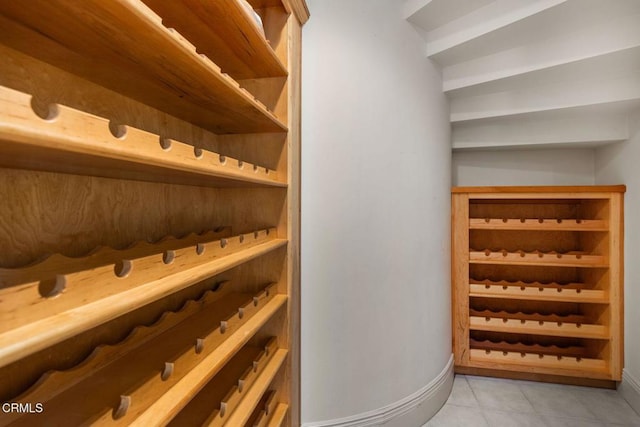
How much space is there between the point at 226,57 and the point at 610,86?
213 centimetres

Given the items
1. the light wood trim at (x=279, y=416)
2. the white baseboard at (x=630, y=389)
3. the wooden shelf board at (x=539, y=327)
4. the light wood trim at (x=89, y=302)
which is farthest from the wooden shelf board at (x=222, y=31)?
the white baseboard at (x=630, y=389)

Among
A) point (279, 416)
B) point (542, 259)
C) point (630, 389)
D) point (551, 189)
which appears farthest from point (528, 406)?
point (279, 416)

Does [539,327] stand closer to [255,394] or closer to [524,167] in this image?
[524,167]

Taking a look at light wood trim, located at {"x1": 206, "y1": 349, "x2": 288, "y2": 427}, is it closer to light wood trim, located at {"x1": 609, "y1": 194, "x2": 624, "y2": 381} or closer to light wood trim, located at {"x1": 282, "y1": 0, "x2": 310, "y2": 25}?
light wood trim, located at {"x1": 282, "y1": 0, "x2": 310, "y2": 25}

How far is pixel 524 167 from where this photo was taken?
2.33m

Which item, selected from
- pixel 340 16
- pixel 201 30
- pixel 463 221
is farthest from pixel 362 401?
pixel 340 16

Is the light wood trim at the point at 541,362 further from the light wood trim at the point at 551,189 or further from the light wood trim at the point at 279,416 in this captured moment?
the light wood trim at the point at 279,416

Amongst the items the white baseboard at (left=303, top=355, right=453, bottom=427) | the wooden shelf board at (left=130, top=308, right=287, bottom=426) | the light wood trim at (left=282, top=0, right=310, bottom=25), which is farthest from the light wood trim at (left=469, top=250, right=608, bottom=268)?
the light wood trim at (left=282, top=0, right=310, bottom=25)

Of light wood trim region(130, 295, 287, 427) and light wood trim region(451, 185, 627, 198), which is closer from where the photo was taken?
light wood trim region(130, 295, 287, 427)

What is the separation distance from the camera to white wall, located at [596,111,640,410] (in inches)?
70.7

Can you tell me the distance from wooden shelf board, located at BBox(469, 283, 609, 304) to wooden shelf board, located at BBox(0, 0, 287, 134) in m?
2.05

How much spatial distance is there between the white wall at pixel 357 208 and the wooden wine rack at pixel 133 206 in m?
0.21

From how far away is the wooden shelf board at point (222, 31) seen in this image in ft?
2.65

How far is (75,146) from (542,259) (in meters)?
2.54
